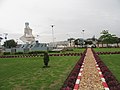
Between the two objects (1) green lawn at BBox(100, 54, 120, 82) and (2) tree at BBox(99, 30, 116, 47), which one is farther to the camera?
(2) tree at BBox(99, 30, 116, 47)

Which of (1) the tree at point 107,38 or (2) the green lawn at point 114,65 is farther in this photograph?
(1) the tree at point 107,38

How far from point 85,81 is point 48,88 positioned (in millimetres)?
1553

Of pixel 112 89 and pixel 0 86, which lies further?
pixel 0 86

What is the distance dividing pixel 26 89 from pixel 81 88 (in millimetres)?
1922

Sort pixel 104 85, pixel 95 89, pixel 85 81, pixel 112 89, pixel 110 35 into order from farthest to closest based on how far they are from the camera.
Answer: pixel 110 35
pixel 85 81
pixel 104 85
pixel 95 89
pixel 112 89

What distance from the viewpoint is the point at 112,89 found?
655cm

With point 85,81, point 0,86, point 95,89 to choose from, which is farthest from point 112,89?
point 0,86

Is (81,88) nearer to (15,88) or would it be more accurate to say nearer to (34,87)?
(34,87)

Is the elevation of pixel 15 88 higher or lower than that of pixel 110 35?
lower

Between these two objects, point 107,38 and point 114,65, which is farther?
point 107,38

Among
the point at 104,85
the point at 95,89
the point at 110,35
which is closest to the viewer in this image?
the point at 95,89

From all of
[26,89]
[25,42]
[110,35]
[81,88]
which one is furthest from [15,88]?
[110,35]

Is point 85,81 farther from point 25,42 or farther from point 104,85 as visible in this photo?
point 25,42

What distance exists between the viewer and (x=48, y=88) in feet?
25.4
